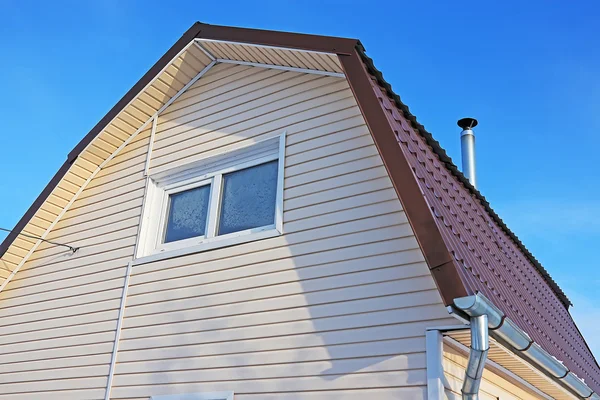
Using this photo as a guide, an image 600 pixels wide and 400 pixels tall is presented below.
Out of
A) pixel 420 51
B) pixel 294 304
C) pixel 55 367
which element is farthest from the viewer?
pixel 420 51

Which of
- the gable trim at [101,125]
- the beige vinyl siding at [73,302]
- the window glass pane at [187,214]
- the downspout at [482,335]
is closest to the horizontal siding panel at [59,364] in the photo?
the beige vinyl siding at [73,302]

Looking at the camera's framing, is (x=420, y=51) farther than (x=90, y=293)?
Yes

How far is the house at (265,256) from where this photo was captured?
4.50 m

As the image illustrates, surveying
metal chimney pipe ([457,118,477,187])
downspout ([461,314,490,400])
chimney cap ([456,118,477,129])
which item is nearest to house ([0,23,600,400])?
downspout ([461,314,490,400])

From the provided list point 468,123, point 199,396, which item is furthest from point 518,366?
point 468,123

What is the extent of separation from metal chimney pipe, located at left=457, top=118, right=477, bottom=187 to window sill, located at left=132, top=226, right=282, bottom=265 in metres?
5.05

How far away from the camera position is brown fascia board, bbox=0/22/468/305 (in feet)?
13.4

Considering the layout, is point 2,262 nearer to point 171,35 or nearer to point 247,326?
point 171,35

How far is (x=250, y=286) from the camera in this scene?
17.8 feet

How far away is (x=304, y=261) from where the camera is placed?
5.21m

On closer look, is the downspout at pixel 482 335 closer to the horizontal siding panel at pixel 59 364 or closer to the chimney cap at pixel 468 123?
the horizontal siding panel at pixel 59 364

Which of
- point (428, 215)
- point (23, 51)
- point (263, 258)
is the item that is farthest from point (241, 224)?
point (23, 51)

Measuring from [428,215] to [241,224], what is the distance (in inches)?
85.4

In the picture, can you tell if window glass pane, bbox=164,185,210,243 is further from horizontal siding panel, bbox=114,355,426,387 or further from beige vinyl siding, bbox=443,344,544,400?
beige vinyl siding, bbox=443,344,544,400
